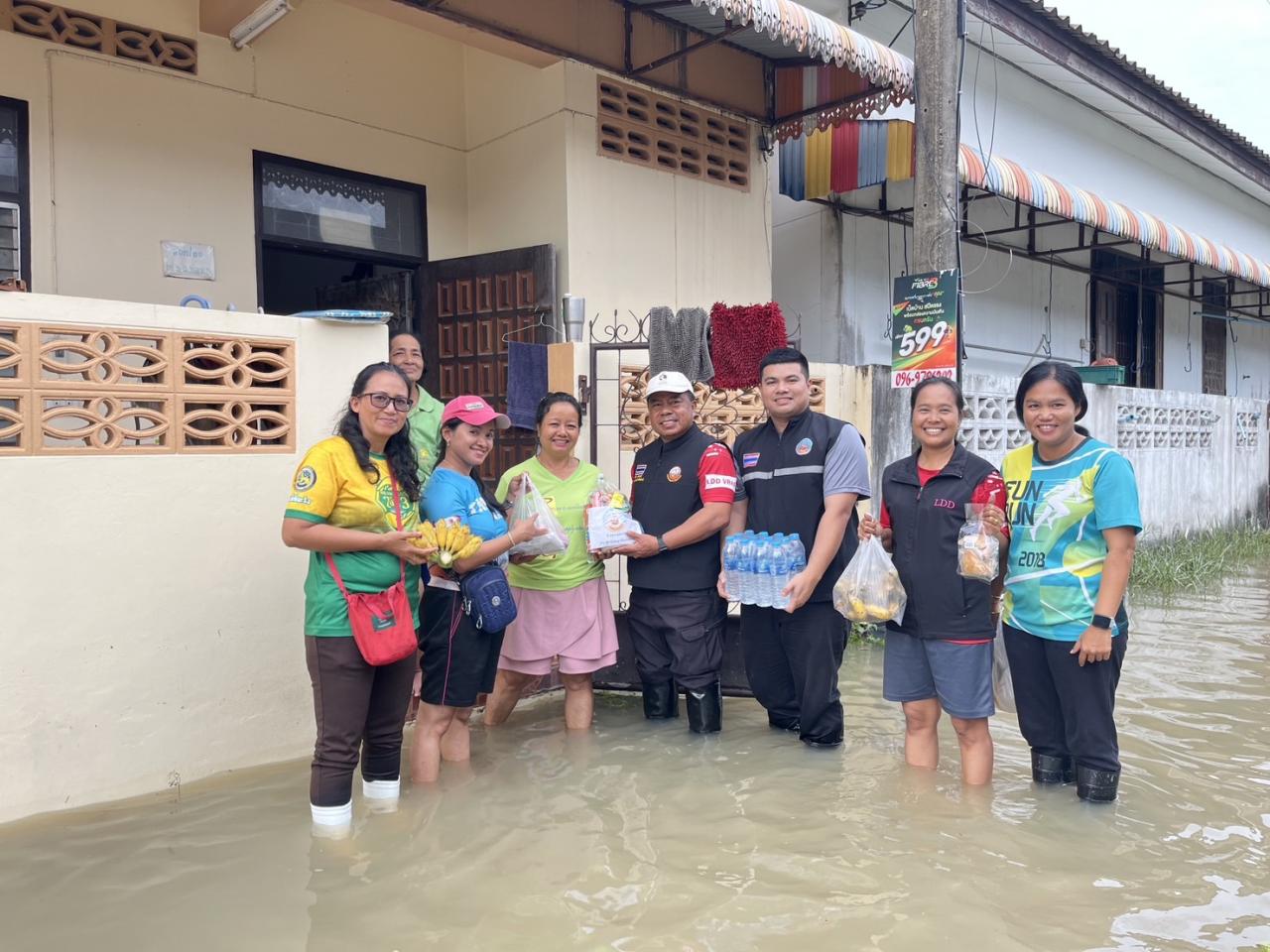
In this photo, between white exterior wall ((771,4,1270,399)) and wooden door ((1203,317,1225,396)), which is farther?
wooden door ((1203,317,1225,396))

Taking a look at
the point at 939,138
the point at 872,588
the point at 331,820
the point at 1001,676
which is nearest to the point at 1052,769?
the point at 1001,676

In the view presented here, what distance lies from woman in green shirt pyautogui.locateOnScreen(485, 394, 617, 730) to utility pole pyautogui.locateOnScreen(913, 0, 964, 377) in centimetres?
296

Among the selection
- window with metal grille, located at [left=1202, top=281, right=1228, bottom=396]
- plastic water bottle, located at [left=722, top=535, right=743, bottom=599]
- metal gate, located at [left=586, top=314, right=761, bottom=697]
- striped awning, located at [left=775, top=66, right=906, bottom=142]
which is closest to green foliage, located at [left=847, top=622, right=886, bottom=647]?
metal gate, located at [left=586, top=314, right=761, bottom=697]

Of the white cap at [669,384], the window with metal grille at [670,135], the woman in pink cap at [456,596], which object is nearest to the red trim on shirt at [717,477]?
the white cap at [669,384]

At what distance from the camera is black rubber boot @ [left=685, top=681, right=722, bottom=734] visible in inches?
186

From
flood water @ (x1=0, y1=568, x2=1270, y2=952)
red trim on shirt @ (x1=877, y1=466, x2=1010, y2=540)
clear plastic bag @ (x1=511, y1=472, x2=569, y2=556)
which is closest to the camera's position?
flood water @ (x1=0, y1=568, x2=1270, y2=952)

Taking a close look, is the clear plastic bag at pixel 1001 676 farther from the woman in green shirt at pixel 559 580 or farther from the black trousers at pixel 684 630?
the woman in green shirt at pixel 559 580

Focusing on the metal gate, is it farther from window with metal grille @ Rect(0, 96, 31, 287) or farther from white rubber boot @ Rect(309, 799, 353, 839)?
window with metal grille @ Rect(0, 96, 31, 287)

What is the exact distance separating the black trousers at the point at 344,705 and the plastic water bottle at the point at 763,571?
1.57 meters

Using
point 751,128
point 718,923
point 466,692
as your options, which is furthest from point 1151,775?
point 751,128

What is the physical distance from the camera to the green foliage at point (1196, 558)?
29.3 feet

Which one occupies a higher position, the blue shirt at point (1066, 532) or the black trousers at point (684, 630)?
the blue shirt at point (1066, 532)

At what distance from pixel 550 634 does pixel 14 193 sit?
164 inches

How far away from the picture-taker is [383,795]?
3807 mm
